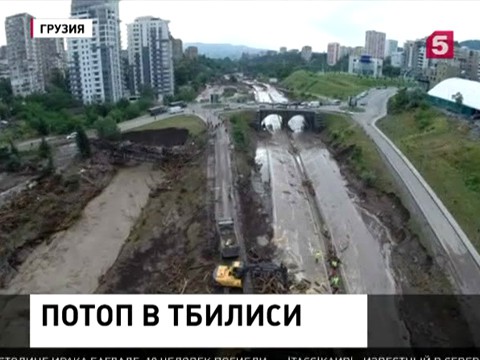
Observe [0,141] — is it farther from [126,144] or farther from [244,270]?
[244,270]

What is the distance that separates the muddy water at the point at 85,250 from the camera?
1989cm

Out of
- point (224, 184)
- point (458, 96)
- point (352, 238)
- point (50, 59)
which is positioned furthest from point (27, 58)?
point (352, 238)

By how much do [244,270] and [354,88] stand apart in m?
55.0

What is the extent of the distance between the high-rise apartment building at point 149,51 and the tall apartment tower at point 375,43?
8213cm

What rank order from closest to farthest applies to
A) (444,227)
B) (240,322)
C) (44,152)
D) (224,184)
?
(240,322)
(444,227)
(224,184)
(44,152)

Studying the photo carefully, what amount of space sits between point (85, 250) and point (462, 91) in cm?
3782

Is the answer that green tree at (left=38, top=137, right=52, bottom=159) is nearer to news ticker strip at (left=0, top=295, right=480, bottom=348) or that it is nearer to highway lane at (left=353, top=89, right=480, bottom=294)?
news ticker strip at (left=0, top=295, right=480, bottom=348)

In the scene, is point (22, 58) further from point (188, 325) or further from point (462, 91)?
point (188, 325)

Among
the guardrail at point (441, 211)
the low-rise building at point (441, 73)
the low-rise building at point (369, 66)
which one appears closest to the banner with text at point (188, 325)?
the guardrail at point (441, 211)

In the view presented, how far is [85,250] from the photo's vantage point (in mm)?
22734

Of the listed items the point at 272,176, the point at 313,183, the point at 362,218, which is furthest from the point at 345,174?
the point at 362,218

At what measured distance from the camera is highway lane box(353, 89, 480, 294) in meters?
18.1
